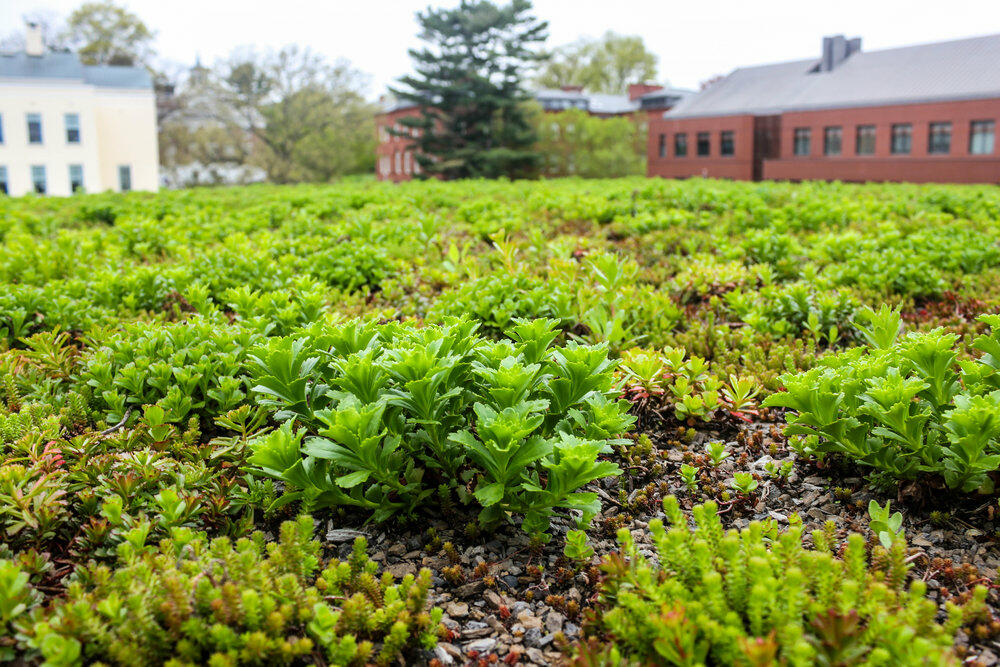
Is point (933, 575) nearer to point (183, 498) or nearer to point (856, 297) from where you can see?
point (183, 498)

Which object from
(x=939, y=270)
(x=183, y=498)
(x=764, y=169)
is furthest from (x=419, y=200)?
(x=764, y=169)

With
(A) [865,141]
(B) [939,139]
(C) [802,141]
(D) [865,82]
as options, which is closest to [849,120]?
(A) [865,141]

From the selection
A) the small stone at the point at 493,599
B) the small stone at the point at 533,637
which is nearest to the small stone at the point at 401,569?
the small stone at the point at 493,599

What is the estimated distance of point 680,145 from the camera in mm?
46844

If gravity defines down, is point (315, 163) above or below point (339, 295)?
above

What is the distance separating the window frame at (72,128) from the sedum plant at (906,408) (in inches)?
1958

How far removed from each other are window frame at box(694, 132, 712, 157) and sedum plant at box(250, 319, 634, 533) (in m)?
44.9

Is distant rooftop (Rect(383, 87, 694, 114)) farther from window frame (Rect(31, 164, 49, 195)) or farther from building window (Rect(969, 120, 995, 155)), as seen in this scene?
window frame (Rect(31, 164, 49, 195))

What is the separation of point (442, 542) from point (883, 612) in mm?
1674

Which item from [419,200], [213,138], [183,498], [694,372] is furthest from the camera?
[213,138]

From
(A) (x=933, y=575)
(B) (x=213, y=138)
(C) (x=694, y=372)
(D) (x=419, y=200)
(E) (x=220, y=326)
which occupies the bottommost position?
(A) (x=933, y=575)

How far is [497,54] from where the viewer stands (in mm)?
39875

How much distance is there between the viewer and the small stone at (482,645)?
Answer: 258 centimetres

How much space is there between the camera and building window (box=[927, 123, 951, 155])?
35.0 m
